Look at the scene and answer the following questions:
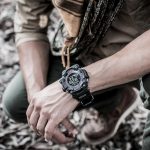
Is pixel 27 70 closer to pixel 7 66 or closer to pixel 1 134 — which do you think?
pixel 1 134

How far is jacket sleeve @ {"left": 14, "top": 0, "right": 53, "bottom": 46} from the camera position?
6.58 feet

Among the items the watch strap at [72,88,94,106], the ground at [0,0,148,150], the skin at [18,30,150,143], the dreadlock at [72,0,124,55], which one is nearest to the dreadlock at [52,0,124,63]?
the dreadlock at [72,0,124,55]

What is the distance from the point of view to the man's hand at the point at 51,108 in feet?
5.47

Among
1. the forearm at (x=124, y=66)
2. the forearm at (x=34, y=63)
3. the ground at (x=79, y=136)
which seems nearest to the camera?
the forearm at (x=124, y=66)

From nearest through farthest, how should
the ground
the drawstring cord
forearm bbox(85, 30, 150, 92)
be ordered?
1. forearm bbox(85, 30, 150, 92)
2. the drawstring cord
3. the ground

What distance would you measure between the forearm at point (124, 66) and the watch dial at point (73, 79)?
0.15 feet

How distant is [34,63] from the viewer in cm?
204

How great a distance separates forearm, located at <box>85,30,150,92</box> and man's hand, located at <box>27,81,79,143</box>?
0.36 feet

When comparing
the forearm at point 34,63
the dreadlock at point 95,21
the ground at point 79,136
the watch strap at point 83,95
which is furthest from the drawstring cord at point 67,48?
the ground at point 79,136

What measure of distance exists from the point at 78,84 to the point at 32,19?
52cm

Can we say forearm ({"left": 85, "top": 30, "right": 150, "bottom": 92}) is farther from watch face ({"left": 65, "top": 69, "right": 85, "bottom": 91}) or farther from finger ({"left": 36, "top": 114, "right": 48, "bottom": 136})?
finger ({"left": 36, "top": 114, "right": 48, "bottom": 136})

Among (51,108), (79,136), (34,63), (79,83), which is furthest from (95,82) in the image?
(79,136)

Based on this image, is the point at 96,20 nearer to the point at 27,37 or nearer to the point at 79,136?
the point at 27,37

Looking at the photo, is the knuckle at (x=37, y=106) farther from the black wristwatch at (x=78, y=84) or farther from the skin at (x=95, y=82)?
the black wristwatch at (x=78, y=84)
